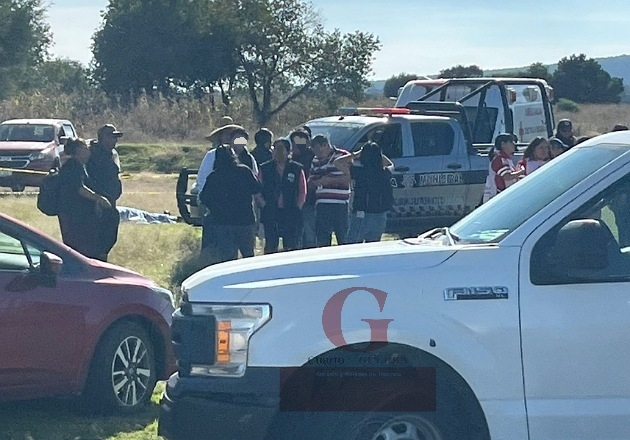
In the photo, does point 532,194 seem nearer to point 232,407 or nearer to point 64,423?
point 232,407

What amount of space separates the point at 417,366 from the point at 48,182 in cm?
579

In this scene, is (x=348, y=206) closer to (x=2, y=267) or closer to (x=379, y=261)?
(x=2, y=267)

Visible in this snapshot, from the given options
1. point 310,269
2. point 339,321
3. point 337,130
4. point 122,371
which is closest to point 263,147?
point 337,130

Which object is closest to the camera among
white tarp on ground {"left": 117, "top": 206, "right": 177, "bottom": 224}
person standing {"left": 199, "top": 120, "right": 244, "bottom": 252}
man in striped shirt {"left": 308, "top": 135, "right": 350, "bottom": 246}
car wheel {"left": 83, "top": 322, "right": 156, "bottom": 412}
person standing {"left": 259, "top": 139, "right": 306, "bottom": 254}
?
car wheel {"left": 83, "top": 322, "right": 156, "bottom": 412}

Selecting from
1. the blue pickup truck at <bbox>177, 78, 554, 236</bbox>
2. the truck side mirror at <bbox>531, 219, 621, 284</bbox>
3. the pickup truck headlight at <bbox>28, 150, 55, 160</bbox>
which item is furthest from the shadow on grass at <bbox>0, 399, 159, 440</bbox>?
the pickup truck headlight at <bbox>28, 150, 55, 160</bbox>

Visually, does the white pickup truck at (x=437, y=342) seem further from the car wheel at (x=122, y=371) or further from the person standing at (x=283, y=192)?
the person standing at (x=283, y=192)

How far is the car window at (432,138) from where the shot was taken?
15.2 metres

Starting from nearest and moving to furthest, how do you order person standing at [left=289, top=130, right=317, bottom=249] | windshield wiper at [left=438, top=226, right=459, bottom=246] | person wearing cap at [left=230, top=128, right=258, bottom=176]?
windshield wiper at [left=438, top=226, right=459, bottom=246] → person wearing cap at [left=230, top=128, right=258, bottom=176] → person standing at [left=289, top=130, right=317, bottom=249]

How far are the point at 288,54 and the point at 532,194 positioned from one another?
138ft

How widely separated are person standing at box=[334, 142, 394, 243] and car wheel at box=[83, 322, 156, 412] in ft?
15.4

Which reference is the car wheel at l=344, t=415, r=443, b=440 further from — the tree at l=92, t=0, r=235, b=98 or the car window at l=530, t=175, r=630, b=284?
the tree at l=92, t=0, r=235, b=98

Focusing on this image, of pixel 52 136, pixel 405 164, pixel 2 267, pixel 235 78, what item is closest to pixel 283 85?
pixel 235 78

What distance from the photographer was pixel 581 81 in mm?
53812

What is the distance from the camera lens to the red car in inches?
265
